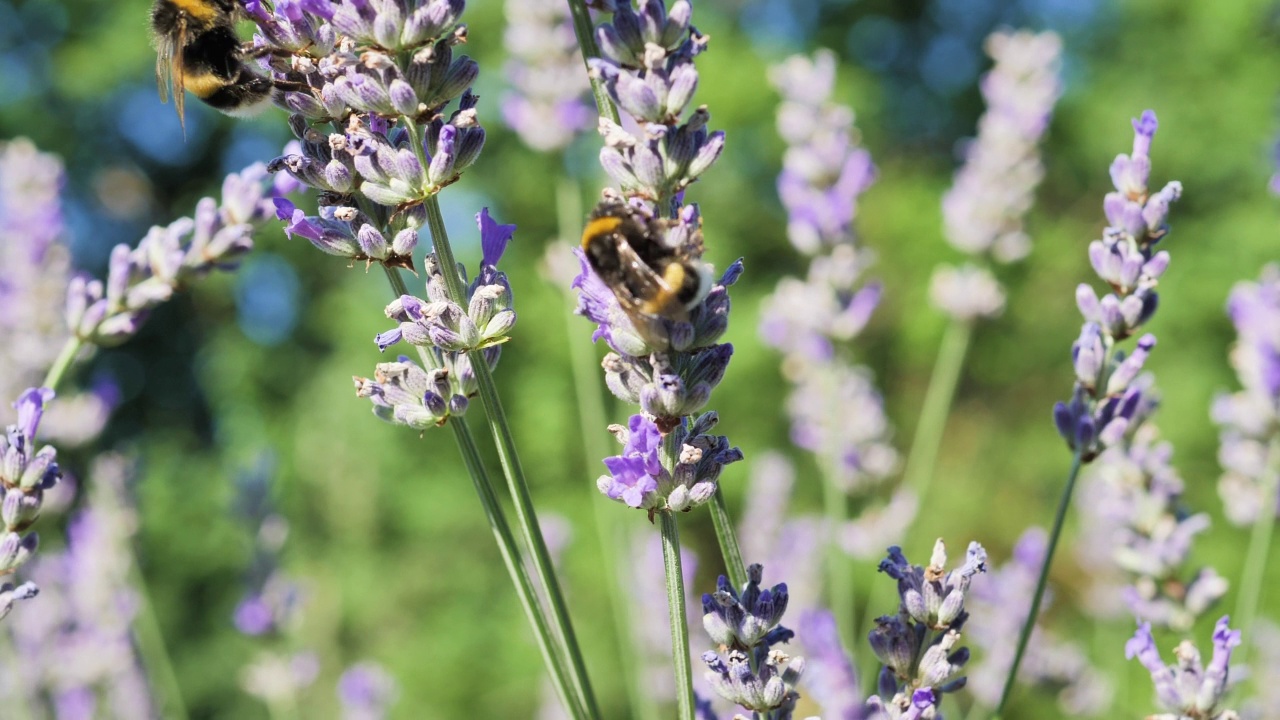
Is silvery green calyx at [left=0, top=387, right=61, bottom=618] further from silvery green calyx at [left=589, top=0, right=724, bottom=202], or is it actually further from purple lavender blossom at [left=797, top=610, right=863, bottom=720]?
purple lavender blossom at [left=797, top=610, right=863, bottom=720]

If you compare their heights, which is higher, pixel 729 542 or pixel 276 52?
pixel 276 52

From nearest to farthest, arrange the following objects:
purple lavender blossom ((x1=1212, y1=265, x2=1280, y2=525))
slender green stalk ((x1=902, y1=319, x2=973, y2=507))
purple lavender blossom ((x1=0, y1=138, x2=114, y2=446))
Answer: purple lavender blossom ((x1=1212, y1=265, x2=1280, y2=525)) → slender green stalk ((x1=902, y1=319, x2=973, y2=507)) → purple lavender blossom ((x1=0, y1=138, x2=114, y2=446))

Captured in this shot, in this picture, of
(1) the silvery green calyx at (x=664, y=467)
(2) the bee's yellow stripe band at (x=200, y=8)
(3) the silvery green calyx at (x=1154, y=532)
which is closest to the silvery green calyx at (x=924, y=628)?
(1) the silvery green calyx at (x=664, y=467)

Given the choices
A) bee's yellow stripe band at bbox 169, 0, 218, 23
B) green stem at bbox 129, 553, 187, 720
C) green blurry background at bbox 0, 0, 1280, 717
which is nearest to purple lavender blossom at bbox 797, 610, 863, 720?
bee's yellow stripe band at bbox 169, 0, 218, 23

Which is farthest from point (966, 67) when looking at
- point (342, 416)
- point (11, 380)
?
point (11, 380)

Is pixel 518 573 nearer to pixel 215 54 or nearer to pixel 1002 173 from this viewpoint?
pixel 215 54

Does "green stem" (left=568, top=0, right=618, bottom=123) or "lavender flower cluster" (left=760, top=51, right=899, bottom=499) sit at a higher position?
"lavender flower cluster" (left=760, top=51, right=899, bottom=499)

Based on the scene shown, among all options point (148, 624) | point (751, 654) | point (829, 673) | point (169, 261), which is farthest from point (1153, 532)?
point (148, 624)
